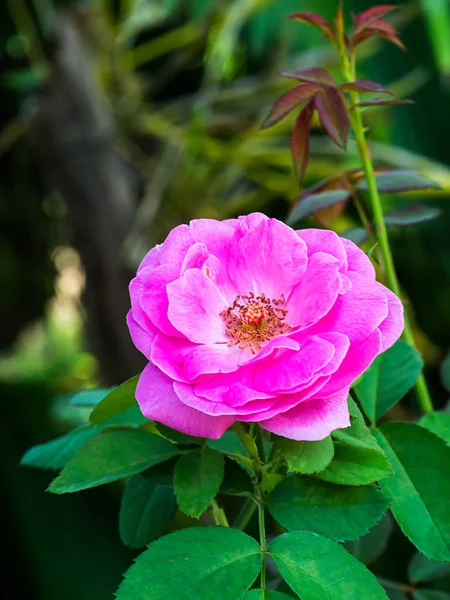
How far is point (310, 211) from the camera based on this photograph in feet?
0.79

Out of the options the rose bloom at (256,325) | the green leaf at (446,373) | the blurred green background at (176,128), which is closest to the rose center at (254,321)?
the rose bloom at (256,325)

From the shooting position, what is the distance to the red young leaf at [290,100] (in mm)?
228

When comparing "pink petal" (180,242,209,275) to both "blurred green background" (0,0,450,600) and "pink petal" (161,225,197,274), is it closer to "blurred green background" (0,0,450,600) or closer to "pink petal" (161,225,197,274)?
"pink petal" (161,225,197,274)

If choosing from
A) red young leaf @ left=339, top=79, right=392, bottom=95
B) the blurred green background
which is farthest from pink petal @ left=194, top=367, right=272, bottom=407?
the blurred green background

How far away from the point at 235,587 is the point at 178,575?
2 centimetres

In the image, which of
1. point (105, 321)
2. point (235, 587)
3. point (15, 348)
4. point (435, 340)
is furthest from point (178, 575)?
point (15, 348)

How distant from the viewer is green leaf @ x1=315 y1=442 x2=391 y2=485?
169 millimetres

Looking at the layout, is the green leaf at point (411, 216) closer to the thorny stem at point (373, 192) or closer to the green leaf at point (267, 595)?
the thorny stem at point (373, 192)

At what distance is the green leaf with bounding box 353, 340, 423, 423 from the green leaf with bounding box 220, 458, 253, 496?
51mm

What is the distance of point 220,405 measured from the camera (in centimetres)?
16

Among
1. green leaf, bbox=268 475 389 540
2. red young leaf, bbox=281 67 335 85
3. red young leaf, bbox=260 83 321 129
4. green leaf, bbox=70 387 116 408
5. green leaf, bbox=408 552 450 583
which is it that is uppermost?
red young leaf, bbox=281 67 335 85

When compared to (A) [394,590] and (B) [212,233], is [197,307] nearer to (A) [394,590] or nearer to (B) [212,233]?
(B) [212,233]

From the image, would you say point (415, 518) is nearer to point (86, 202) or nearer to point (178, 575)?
point (178, 575)

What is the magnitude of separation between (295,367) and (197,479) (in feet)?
0.14
